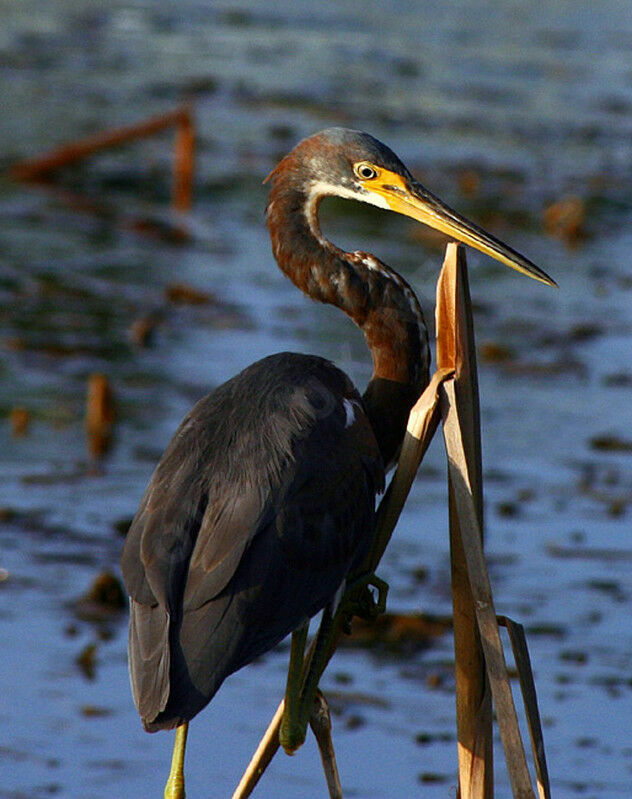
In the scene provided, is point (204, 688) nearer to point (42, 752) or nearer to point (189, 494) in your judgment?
point (189, 494)

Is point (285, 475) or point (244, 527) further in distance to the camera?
point (285, 475)

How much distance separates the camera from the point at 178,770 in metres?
3.82

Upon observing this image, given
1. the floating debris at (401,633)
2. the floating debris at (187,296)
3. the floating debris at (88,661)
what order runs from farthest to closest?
the floating debris at (187,296) < the floating debris at (401,633) < the floating debris at (88,661)

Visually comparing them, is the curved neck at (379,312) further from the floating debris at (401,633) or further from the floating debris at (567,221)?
the floating debris at (567,221)

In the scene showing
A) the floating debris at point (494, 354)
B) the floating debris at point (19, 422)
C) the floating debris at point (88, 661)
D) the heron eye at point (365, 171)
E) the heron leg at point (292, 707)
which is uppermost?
the heron eye at point (365, 171)

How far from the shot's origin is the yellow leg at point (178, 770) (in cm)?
378

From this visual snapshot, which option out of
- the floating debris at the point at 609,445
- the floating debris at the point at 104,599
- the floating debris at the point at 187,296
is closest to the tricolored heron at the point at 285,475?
the floating debris at the point at 104,599

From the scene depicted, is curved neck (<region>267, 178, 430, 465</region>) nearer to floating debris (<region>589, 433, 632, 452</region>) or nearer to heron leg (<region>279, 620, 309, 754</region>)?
heron leg (<region>279, 620, 309, 754</region>)

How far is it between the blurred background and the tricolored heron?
38.5 inches

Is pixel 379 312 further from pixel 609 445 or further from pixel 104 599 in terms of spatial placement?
pixel 609 445

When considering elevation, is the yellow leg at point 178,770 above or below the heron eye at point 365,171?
below

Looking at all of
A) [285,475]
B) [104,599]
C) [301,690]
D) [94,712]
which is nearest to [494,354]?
[104,599]

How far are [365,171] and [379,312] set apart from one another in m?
0.37

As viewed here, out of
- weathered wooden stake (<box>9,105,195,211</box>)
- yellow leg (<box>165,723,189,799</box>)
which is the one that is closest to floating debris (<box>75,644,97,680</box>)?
yellow leg (<box>165,723,189,799</box>)
